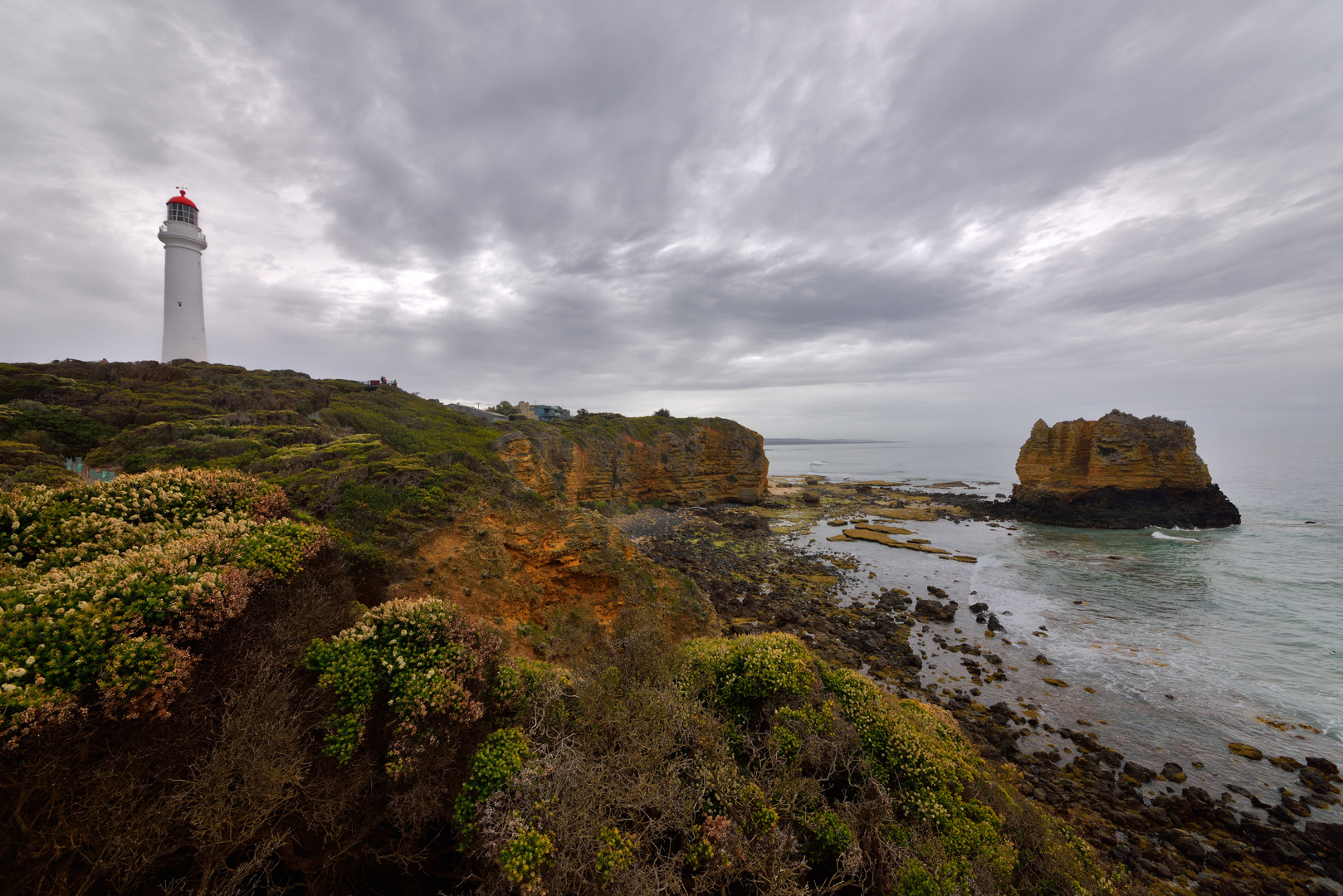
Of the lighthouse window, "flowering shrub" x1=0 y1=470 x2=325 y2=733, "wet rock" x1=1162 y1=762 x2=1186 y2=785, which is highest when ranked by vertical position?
the lighthouse window

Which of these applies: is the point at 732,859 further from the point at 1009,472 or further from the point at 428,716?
the point at 1009,472

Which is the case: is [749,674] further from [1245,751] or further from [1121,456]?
[1121,456]

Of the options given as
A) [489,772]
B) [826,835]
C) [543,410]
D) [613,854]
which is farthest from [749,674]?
[543,410]

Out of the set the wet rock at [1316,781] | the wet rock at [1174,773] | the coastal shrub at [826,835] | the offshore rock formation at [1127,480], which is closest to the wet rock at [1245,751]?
the wet rock at [1316,781]

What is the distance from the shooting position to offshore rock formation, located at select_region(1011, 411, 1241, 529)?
40.9 metres

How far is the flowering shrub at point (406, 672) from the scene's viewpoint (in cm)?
543

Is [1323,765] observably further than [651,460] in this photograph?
No

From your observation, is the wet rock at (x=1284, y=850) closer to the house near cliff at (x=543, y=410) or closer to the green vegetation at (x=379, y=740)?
the green vegetation at (x=379, y=740)

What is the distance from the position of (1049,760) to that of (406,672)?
628 inches

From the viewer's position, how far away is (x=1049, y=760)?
12.8 meters

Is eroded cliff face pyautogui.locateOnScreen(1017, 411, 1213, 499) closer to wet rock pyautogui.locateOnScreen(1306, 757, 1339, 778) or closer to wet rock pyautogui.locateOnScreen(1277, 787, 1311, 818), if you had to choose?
wet rock pyautogui.locateOnScreen(1306, 757, 1339, 778)

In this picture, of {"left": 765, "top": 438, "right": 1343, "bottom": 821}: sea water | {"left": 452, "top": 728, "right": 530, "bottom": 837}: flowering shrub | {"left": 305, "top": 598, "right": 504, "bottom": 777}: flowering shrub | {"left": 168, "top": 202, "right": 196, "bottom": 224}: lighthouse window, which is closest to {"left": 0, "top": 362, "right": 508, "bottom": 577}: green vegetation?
{"left": 305, "top": 598, "right": 504, "bottom": 777}: flowering shrub

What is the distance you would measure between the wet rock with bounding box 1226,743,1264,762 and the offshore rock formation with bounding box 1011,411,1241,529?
35.8 m

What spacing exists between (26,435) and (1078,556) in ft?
162
